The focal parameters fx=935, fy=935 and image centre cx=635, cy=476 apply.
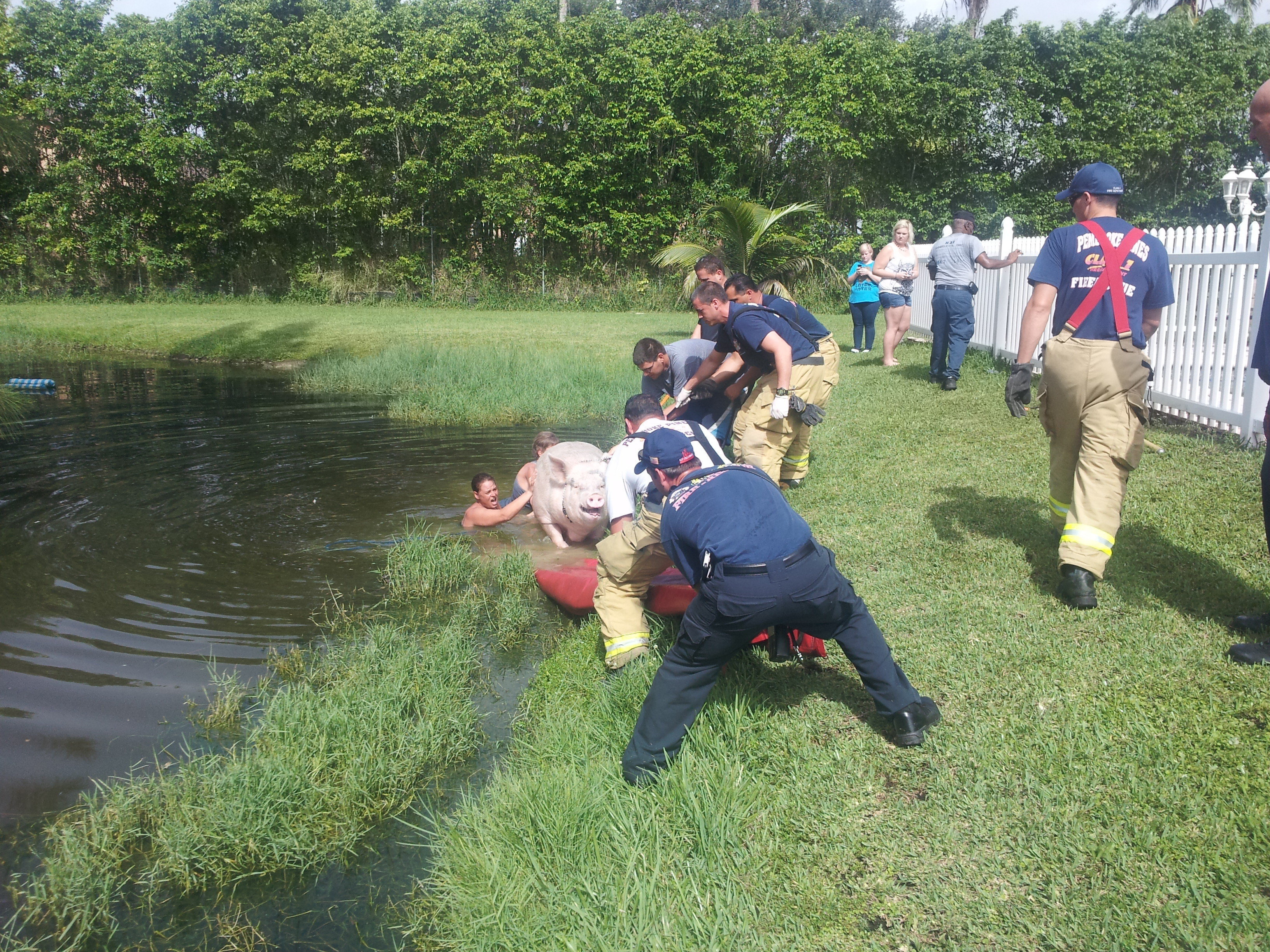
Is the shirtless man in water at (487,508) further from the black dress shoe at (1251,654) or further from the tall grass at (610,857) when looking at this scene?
the black dress shoe at (1251,654)

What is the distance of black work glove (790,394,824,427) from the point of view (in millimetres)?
6688

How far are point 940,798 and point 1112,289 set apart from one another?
2.95 m

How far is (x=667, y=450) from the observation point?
418cm

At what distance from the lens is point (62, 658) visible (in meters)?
5.71

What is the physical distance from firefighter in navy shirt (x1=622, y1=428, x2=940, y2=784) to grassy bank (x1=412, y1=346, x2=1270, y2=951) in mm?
149

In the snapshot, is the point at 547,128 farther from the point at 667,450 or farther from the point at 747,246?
the point at 667,450

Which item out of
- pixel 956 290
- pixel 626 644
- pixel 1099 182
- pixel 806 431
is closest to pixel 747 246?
pixel 956 290

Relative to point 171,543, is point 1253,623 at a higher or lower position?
higher

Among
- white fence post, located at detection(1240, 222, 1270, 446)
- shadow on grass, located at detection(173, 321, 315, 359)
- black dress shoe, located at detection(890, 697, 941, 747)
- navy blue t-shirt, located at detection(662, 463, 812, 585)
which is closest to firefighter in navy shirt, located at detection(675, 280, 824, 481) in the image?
navy blue t-shirt, located at detection(662, 463, 812, 585)

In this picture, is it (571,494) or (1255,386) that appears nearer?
(1255,386)

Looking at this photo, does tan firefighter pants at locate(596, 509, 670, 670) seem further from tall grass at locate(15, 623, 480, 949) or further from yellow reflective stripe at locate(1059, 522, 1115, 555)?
yellow reflective stripe at locate(1059, 522, 1115, 555)

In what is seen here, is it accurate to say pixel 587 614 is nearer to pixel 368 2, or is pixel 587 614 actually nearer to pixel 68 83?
pixel 368 2

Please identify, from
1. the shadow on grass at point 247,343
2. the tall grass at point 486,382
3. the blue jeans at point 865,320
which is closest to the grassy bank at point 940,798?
the tall grass at point 486,382

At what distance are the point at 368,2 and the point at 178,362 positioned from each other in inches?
621
